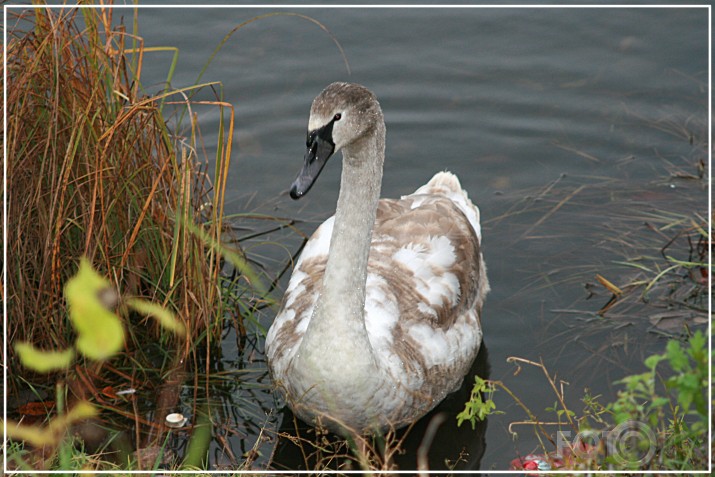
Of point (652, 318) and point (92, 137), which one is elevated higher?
point (92, 137)

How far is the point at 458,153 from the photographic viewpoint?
24.3 feet

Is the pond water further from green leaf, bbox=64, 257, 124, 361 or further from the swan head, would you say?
green leaf, bbox=64, 257, 124, 361

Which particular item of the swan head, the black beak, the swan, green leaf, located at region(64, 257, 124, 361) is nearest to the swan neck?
the swan

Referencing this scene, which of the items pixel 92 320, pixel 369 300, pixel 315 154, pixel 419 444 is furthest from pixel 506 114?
pixel 92 320

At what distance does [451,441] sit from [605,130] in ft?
11.3

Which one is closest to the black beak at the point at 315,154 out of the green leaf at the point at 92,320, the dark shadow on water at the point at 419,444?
the dark shadow on water at the point at 419,444

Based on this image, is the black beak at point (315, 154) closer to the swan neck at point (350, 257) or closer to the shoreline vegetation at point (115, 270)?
the swan neck at point (350, 257)

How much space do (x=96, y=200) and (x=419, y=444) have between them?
2.11m

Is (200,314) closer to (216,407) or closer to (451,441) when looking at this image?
(216,407)

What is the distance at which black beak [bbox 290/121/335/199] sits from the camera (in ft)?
13.1

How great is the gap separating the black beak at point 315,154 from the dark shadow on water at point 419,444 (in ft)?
4.78

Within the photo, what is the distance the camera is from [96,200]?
4953mm

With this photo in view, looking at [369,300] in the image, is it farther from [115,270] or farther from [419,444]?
[115,270]

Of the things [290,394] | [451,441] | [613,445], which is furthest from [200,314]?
[613,445]
